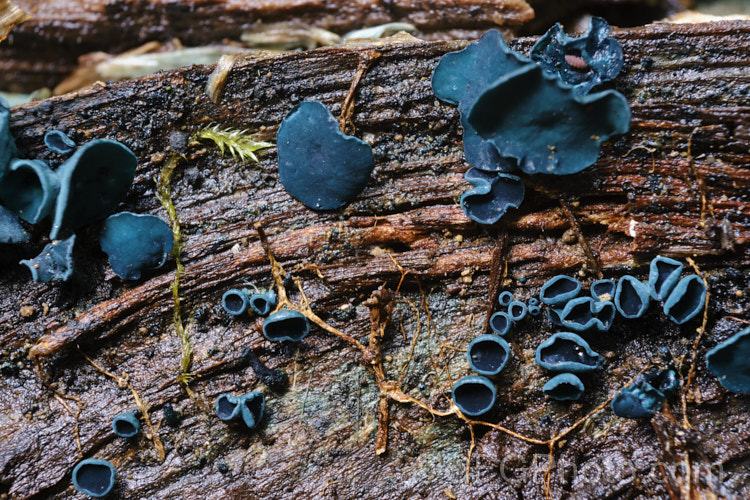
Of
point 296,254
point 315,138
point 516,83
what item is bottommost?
point 296,254

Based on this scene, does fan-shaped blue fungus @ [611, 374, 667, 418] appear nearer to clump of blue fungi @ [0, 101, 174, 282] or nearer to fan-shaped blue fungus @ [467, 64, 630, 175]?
fan-shaped blue fungus @ [467, 64, 630, 175]

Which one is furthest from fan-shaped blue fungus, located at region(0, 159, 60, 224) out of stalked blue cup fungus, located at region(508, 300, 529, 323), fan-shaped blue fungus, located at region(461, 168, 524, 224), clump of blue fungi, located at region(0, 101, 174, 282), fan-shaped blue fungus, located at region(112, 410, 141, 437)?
stalked blue cup fungus, located at region(508, 300, 529, 323)

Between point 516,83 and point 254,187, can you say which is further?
point 254,187

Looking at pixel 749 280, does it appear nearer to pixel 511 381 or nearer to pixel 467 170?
pixel 511 381

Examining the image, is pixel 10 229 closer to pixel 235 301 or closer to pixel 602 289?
pixel 235 301

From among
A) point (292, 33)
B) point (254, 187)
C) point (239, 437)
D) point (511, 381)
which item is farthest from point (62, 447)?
point (292, 33)

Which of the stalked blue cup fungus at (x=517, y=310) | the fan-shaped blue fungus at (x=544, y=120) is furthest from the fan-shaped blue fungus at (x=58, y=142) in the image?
the stalked blue cup fungus at (x=517, y=310)

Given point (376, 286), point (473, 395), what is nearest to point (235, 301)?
point (376, 286)
